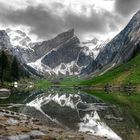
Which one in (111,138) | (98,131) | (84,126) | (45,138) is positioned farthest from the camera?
(84,126)

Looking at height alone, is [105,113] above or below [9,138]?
above

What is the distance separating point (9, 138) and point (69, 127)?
68.4 ft

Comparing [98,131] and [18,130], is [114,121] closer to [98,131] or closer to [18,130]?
[98,131]

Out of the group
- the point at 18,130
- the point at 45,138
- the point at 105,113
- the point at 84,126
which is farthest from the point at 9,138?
the point at 105,113

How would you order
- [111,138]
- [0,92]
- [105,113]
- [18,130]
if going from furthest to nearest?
1. [0,92]
2. [105,113]
3. [111,138]
4. [18,130]

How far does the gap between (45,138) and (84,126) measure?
20.4m

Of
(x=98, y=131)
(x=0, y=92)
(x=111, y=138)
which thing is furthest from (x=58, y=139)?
(x=0, y=92)

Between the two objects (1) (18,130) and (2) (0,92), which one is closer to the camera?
(1) (18,130)

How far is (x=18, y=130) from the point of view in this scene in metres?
41.8

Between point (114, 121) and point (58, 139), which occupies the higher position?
point (114, 121)

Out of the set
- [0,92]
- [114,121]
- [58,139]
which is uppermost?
[0,92]

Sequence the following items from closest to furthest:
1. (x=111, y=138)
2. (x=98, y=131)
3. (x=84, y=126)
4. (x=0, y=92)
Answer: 1. (x=111, y=138)
2. (x=98, y=131)
3. (x=84, y=126)
4. (x=0, y=92)

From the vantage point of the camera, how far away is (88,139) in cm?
4200

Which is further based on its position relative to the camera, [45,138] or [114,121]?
[114,121]
